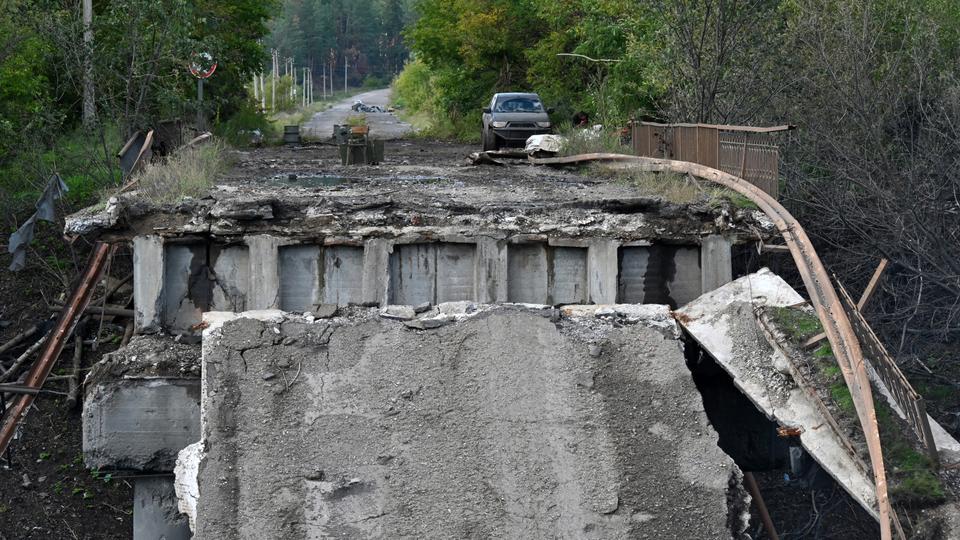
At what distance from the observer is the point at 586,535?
249 inches

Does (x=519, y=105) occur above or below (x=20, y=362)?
above

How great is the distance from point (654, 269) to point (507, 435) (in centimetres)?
296

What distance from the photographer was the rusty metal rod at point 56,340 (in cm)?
986

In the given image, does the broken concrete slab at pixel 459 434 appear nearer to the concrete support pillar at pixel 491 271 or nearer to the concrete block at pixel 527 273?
the concrete support pillar at pixel 491 271

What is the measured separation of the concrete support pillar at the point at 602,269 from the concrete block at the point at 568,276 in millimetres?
82

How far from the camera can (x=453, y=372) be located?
24.9ft

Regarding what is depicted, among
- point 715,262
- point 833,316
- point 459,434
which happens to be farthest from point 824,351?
point 459,434

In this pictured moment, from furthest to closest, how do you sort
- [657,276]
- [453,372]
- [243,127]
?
[243,127] → [657,276] → [453,372]

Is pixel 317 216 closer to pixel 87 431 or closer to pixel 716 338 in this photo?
pixel 87 431

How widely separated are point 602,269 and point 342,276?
2.20 m

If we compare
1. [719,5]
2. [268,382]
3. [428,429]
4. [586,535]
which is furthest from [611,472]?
[719,5]

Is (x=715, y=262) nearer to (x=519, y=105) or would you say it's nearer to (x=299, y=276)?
(x=299, y=276)

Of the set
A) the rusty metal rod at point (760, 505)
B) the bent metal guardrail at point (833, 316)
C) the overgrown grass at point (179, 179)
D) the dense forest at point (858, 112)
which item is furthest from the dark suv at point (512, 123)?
the rusty metal rod at point (760, 505)

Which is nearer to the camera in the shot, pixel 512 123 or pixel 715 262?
pixel 715 262
